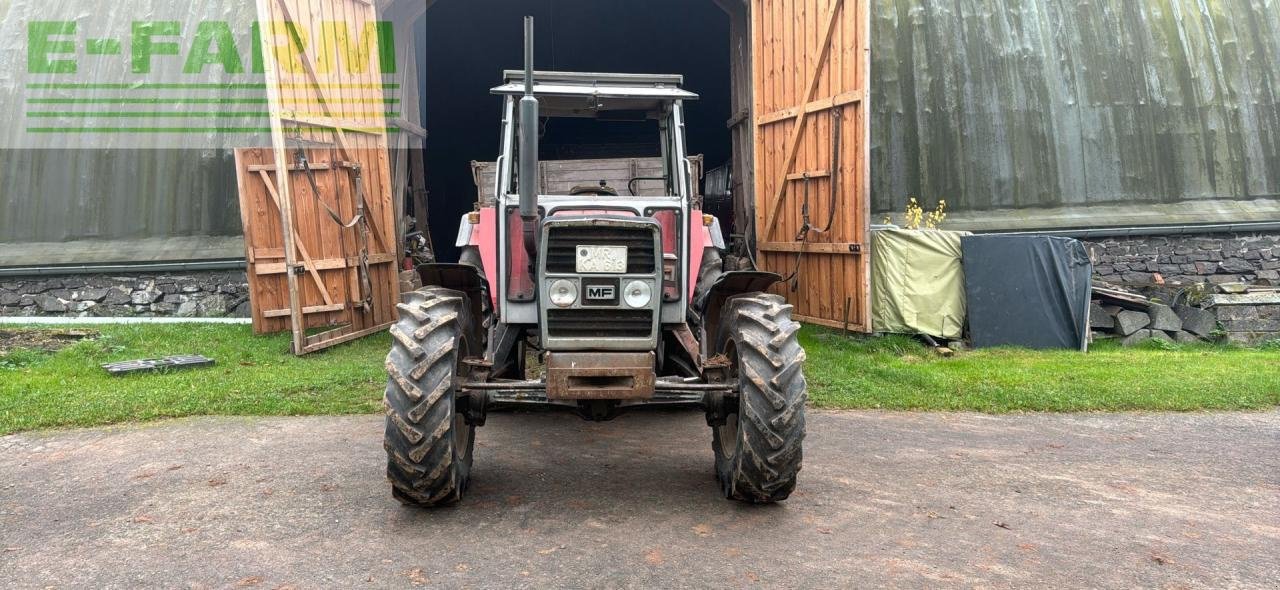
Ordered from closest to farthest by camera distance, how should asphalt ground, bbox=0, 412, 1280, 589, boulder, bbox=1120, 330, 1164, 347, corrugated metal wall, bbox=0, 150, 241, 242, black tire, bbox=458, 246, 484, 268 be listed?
asphalt ground, bbox=0, 412, 1280, 589
black tire, bbox=458, 246, 484, 268
boulder, bbox=1120, 330, 1164, 347
corrugated metal wall, bbox=0, 150, 241, 242

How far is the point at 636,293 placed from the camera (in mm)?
4238

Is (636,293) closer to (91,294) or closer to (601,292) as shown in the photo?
(601,292)

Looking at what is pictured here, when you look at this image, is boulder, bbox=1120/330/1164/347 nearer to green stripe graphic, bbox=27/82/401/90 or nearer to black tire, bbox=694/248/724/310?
black tire, bbox=694/248/724/310

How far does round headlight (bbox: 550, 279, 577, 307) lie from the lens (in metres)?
4.20

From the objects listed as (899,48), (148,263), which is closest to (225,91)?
(148,263)

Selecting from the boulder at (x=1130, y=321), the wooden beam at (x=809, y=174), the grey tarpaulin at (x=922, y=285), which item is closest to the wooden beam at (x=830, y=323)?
the grey tarpaulin at (x=922, y=285)

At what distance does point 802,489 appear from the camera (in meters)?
4.64

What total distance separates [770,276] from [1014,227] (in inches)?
311

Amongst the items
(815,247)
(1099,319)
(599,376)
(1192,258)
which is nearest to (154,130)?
(815,247)

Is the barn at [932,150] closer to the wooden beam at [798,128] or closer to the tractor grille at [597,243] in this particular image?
the wooden beam at [798,128]

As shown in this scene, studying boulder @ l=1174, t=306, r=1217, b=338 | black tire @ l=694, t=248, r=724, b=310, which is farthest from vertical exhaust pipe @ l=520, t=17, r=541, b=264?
boulder @ l=1174, t=306, r=1217, b=338

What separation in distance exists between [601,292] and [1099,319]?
27.0 feet

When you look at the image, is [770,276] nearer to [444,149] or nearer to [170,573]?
[170,573]

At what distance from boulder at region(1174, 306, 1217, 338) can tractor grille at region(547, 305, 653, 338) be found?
8.97 m
